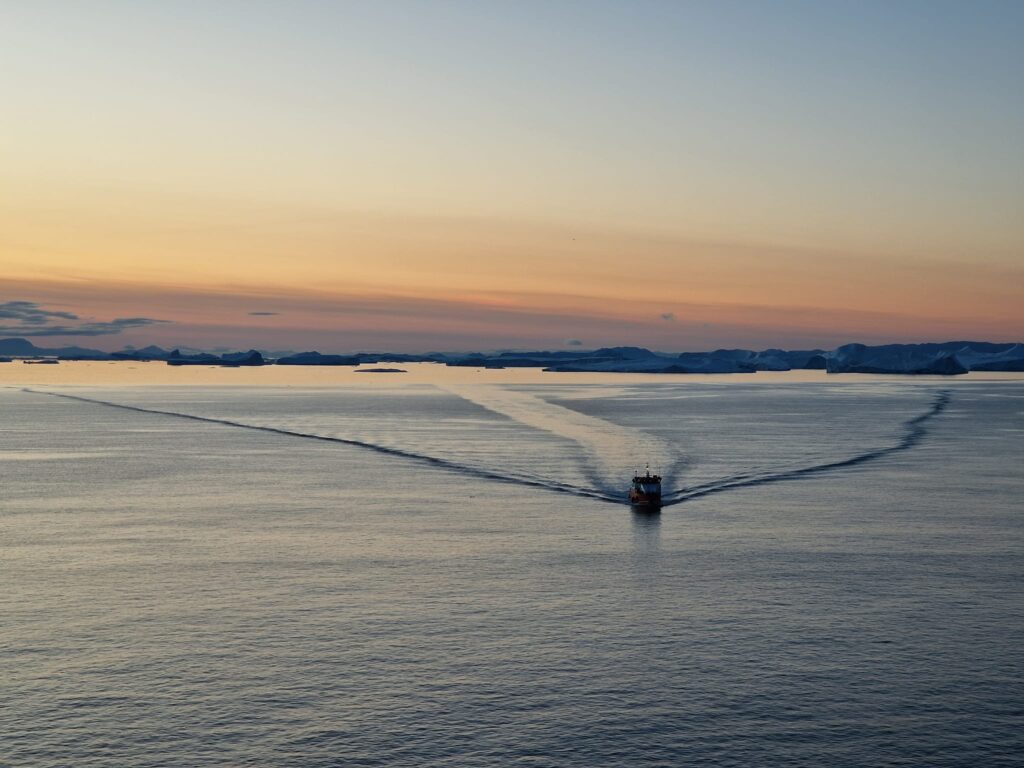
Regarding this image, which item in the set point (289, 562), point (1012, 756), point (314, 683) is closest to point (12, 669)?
point (314, 683)

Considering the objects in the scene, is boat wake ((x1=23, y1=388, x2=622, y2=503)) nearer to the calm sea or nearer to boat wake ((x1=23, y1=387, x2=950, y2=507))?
boat wake ((x1=23, y1=387, x2=950, y2=507))

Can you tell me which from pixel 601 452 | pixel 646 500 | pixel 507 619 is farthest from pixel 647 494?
pixel 601 452

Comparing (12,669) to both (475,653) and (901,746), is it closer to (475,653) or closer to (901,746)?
(475,653)

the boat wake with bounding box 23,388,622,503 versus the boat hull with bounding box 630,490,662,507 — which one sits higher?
the boat hull with bounding box 630,490,662,507

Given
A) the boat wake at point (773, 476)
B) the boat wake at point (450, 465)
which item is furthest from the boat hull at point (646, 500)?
the boat wake at point (450, 465)

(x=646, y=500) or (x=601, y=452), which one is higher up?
(x=646, y=500)

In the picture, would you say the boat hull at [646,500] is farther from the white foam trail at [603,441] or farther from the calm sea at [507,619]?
the white foam trail at [603,441]

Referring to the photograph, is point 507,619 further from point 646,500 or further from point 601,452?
point 601,452

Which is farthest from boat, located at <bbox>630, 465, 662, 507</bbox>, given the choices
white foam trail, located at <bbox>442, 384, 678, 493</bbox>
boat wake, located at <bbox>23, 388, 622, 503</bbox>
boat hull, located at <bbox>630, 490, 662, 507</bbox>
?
white foam trail, located at <bbox>442, 384, 678, 493</bbox>
